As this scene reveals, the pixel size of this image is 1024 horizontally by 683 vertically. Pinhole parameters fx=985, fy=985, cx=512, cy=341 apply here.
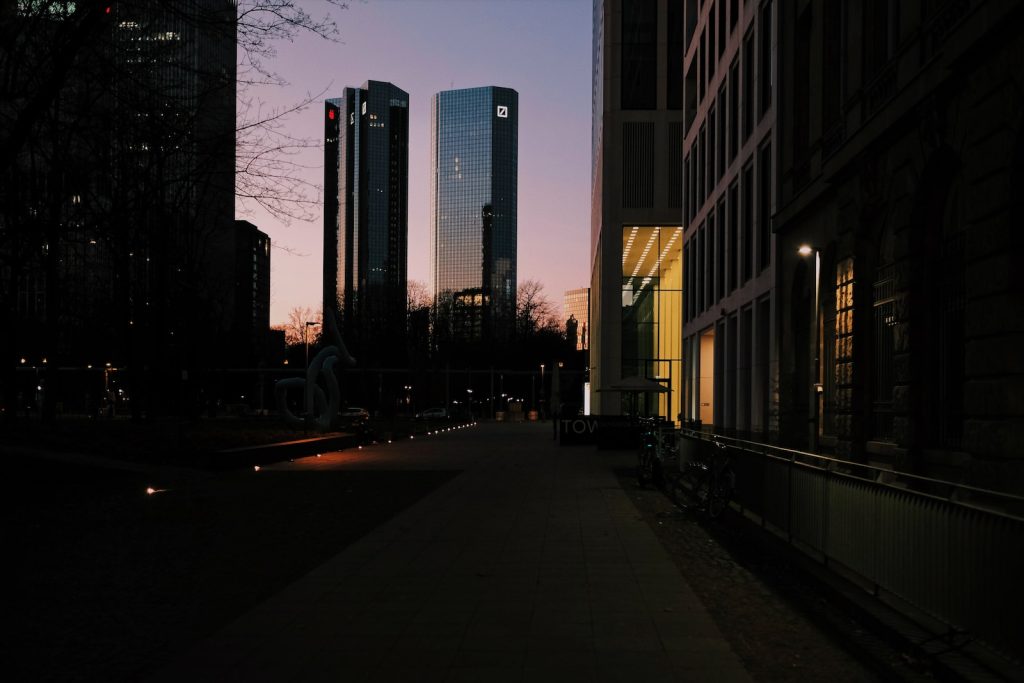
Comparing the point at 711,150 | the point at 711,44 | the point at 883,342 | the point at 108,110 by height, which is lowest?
the point at 883,342

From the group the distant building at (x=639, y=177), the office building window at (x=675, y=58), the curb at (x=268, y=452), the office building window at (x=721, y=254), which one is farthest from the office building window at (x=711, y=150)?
the curb at (x=268, y=452)

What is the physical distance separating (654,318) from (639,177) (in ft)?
27.1

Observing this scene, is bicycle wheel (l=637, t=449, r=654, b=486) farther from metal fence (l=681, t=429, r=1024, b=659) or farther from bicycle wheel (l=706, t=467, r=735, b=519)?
metal fence (l=681, t=429, r=1024, b=659)

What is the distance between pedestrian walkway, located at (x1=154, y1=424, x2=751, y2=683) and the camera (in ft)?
20.0

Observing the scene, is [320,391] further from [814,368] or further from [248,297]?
[814,368]

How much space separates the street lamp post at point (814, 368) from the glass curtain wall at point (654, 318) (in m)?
32.6

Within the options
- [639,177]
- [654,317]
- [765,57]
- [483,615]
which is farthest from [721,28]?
[483,615]

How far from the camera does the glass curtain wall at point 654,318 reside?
5694 centimetres

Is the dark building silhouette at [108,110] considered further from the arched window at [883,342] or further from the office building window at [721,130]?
the office building window at [721,130]

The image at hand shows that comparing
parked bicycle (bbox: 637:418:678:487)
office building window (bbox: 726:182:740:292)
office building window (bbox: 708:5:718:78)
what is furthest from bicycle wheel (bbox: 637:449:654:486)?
office building window (bbox: 708:5:718:78)

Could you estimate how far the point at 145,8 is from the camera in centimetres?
1286

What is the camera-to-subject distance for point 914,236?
1554cm

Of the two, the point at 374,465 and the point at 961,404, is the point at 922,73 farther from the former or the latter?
the point at 374,465

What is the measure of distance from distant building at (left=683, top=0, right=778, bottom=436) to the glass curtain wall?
8075 mm
